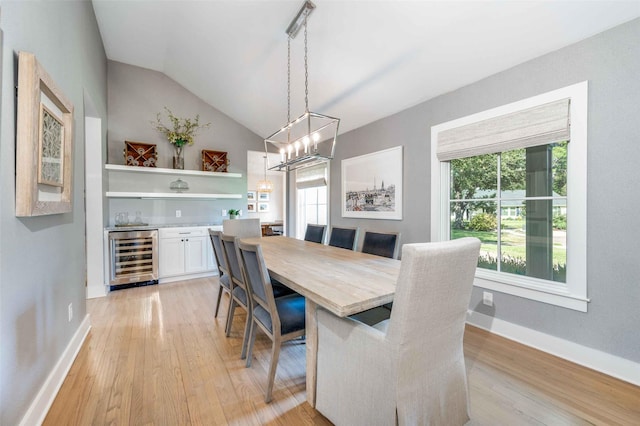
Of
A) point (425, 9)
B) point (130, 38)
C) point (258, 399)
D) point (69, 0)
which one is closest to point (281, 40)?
point (425, 9)

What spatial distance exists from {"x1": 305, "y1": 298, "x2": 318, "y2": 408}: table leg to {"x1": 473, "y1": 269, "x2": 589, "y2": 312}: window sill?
1.90 meters

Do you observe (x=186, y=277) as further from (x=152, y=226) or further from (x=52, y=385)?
(x=52, y=385)

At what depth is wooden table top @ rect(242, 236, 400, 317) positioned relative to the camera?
131cm

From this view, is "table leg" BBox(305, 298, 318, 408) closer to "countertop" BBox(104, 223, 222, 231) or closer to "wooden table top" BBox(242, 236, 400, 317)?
"wooden table top" BBox(242, 236, 400, 317)

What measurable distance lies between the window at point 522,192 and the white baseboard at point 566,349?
302 millimetres

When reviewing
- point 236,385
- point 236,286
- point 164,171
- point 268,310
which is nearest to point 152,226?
point 164,171

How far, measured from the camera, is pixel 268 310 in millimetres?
1695

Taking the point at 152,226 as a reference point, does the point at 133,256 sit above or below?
below

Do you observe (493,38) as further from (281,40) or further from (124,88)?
(124,88)

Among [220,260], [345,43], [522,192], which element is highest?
[345,43]

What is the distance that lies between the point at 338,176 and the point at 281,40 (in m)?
2.15

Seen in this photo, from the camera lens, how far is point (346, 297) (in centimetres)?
132

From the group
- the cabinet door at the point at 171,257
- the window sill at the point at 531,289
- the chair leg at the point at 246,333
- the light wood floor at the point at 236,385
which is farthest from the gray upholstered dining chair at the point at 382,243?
the cabinet door at the point at 171,257

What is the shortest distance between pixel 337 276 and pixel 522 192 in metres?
1.93
